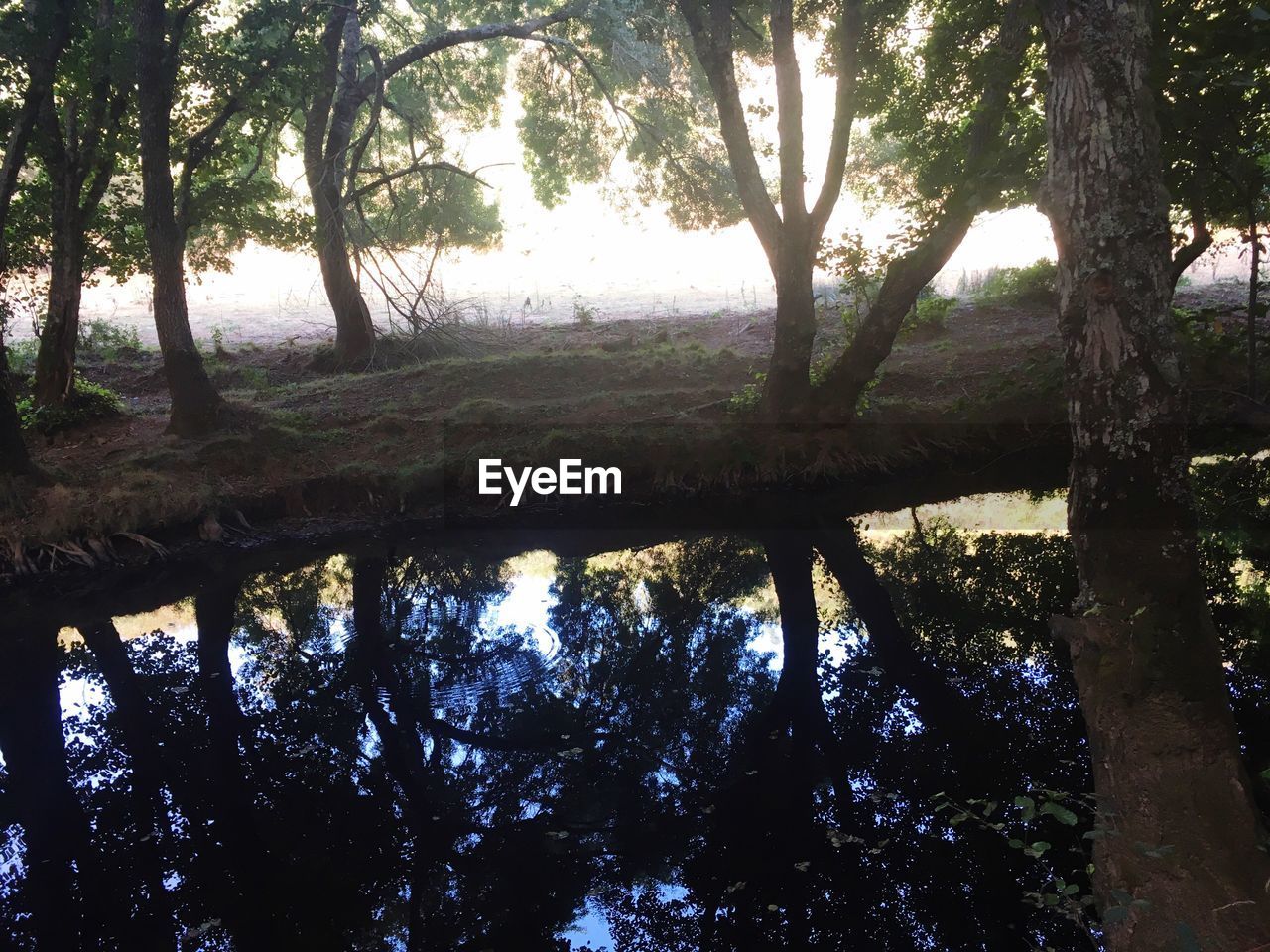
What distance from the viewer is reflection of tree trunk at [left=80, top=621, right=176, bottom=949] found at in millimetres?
3701

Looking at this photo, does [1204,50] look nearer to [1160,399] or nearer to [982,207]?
[982,207]

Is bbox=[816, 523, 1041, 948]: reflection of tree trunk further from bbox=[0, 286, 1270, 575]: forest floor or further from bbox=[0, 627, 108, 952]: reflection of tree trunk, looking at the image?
bbox=[0, 627, 108, 952]: reflection of tree trunk

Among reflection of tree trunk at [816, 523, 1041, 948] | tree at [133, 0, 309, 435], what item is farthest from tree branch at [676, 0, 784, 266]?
tree at [133, 0, 309, 435]

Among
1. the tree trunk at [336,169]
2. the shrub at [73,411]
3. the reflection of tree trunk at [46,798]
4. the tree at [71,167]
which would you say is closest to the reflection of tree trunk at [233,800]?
the reflection of tree trunk at [46,798]

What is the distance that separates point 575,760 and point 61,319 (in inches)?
352

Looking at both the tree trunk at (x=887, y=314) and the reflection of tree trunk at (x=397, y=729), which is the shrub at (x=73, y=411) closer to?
the reflection of tree trunk at (x=397, y=729)

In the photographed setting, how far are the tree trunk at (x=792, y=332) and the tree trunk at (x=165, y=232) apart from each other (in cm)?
606

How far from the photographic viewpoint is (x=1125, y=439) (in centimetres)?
340

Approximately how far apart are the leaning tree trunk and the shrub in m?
10.4

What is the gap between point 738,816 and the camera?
419 cm

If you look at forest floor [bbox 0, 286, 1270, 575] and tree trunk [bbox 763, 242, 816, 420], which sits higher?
tree trunk [bbox 763, 242, 816, 420]

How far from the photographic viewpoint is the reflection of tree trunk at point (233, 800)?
12.1ft

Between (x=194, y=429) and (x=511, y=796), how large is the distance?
659 centimetres

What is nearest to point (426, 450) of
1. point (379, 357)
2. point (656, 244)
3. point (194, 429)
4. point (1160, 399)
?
point (194, 429)
